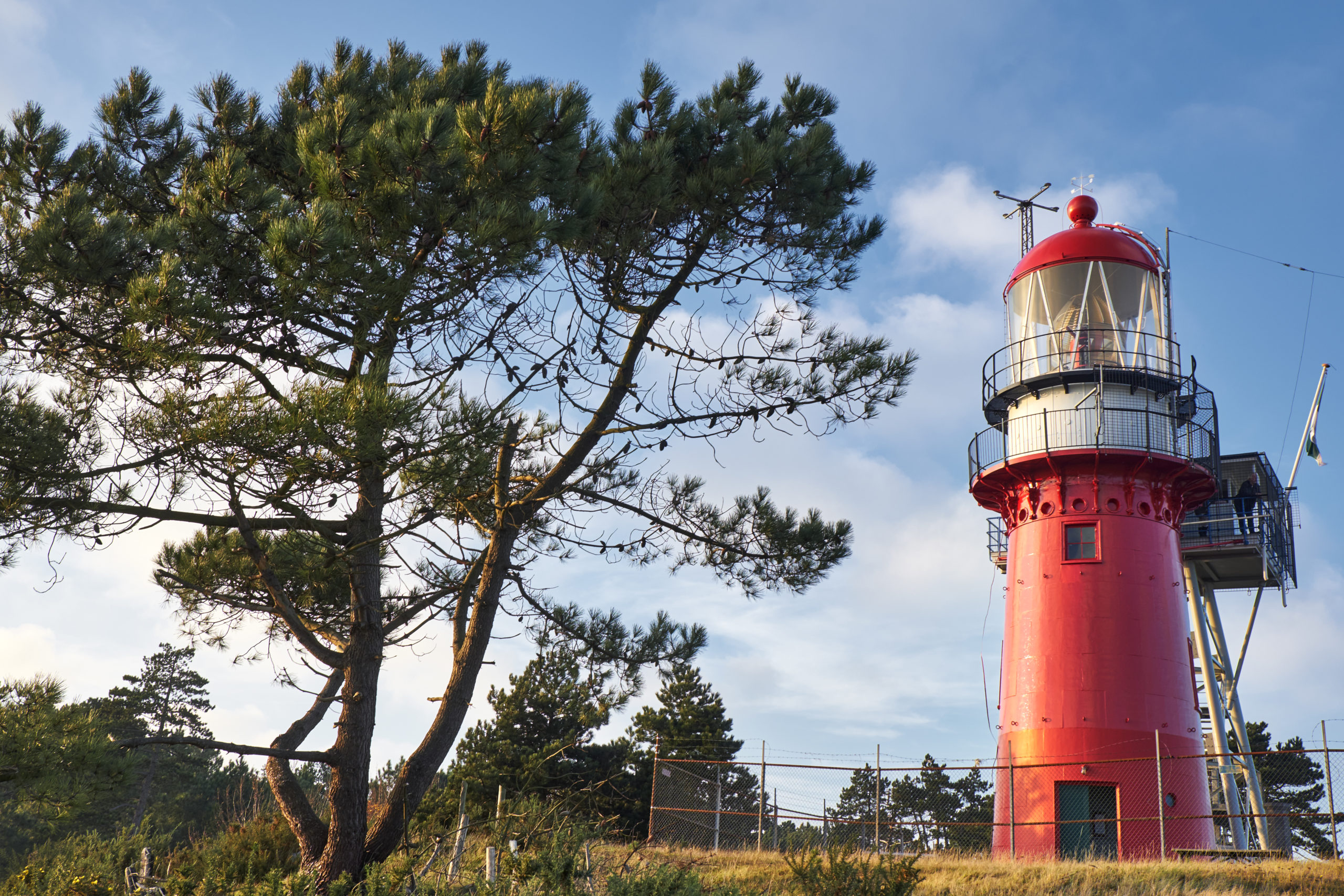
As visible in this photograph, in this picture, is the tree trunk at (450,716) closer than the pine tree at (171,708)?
Yes

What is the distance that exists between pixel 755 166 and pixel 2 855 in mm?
25244

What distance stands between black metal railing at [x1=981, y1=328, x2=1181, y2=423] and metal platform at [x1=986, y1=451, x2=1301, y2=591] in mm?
2975

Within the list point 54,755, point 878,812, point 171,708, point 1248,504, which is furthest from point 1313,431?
point 171,708

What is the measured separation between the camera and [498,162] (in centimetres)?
597

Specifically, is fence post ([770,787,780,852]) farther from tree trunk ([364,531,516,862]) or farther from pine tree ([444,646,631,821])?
tree trunk ([364,531,516,862])

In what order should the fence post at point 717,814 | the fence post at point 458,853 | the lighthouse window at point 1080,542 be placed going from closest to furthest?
the fence post at point 458,853, the lighthouse window at point 1080,542, the fence post at point 717,814

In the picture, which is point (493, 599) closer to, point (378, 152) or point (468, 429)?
point (468, 429)

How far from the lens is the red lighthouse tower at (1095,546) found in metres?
12.4

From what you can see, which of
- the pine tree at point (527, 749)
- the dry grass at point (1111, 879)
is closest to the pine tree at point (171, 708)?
the pine tree at point (527, 749)

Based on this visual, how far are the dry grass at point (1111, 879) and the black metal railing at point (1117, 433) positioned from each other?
203 inches

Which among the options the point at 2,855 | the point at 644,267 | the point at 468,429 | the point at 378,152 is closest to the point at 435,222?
the point at 378,152

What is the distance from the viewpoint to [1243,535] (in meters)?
16.5

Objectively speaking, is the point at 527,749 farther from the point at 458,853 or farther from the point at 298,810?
the point at 298,810

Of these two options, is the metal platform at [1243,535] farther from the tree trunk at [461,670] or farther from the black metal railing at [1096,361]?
the tree trunk at [461,670]
